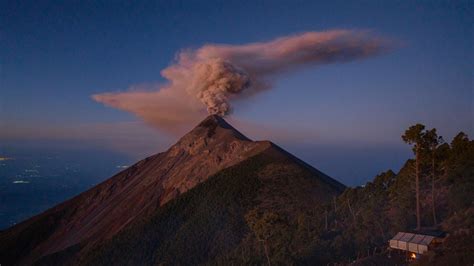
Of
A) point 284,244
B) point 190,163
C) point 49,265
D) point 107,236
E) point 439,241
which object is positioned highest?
point 190,163

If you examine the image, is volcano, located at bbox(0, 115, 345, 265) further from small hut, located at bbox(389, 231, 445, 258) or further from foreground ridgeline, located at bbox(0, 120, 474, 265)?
small hut, located at bbox(389, 231, 445, 258)

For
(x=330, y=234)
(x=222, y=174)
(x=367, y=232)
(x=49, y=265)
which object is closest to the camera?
(x=367, y=232)

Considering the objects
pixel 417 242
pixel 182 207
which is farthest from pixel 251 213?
pixel 182 207

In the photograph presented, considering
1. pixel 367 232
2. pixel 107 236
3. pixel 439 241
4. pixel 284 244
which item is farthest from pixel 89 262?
pixel 439 241

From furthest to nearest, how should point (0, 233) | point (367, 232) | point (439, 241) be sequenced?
point (0, 233) < point (367, 232) < point (439, 241)

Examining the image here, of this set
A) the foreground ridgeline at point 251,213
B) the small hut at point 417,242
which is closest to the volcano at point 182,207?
the foreground ridgeline at point 251,213

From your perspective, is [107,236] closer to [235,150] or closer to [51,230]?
[51,230]
